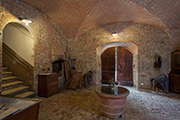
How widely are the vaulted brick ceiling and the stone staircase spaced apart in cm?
314

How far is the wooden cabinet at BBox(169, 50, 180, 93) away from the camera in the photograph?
4707mm

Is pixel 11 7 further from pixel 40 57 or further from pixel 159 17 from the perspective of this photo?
pixel 159 17

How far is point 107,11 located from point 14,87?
5082mm

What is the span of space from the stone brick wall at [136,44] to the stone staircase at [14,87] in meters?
3.27

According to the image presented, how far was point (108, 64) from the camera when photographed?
6.73m

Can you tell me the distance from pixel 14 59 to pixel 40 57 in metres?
1.23

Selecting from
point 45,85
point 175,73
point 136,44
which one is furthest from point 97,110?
point 175,73

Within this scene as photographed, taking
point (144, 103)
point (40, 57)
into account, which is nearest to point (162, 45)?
point (144, 103)

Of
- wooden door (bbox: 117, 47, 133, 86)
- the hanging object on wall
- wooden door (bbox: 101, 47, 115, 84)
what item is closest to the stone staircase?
wooden door (bbox: 101, 47, 115, 84)

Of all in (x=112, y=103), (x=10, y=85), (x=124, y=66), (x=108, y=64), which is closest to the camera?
(x=112, y=103)

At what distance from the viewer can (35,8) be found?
426cm

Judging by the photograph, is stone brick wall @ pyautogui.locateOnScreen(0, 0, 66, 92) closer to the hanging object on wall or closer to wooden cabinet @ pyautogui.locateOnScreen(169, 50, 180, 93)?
the hanging object on wall

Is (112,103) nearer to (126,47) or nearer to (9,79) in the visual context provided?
(9,79)

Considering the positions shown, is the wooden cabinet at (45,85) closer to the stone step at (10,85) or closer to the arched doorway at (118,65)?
the stone step at (10,85)
